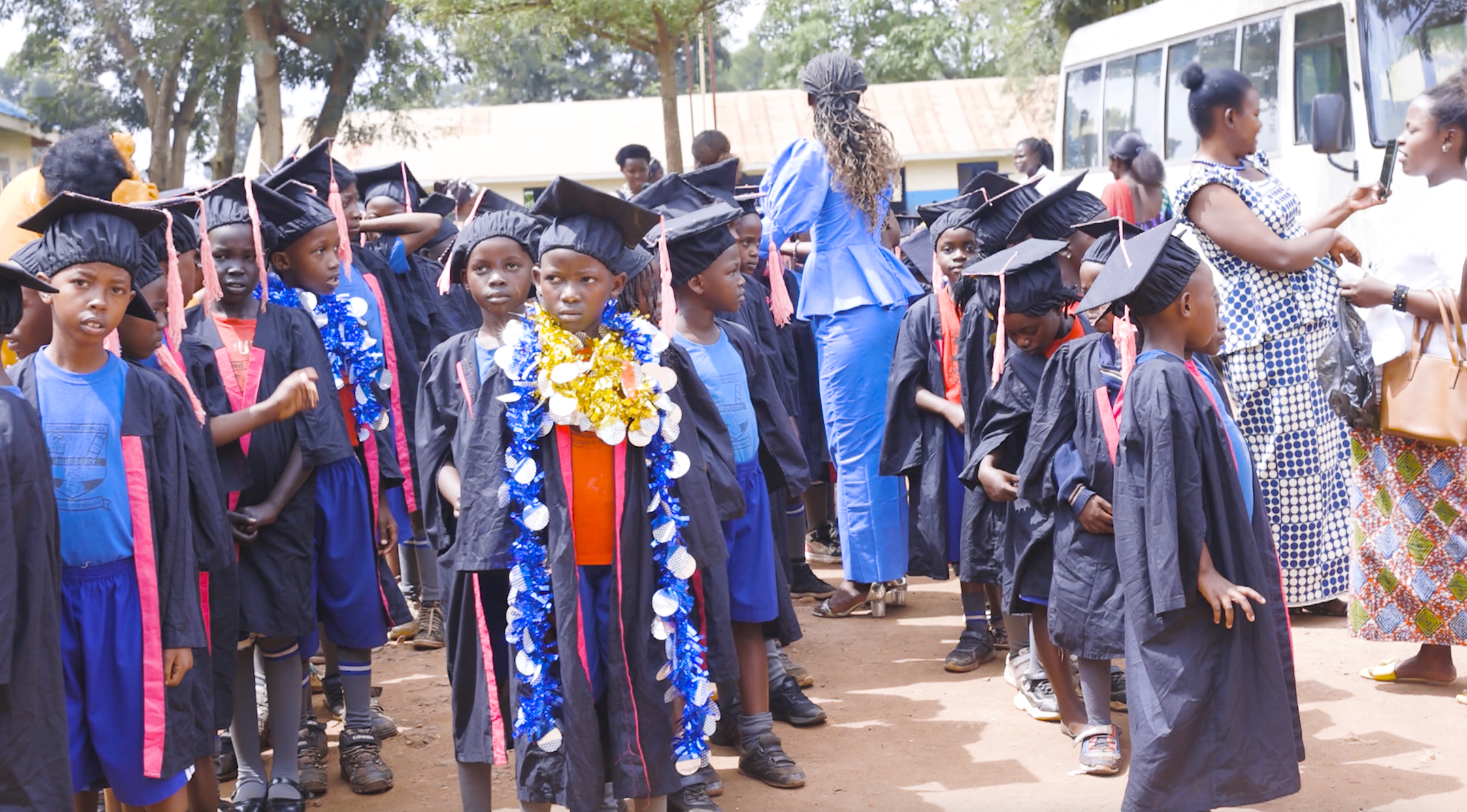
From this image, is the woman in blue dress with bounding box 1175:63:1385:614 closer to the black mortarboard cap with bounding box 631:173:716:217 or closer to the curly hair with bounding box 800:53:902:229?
the curly hair with bounding box 800:53:902:229

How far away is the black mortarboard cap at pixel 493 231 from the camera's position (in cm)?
506

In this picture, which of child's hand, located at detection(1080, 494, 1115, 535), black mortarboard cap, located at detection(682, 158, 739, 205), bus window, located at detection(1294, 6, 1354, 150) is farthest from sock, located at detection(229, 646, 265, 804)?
bus window, located at detection(1294, 6, 1354, 150)

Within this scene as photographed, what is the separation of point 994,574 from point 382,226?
3613mm

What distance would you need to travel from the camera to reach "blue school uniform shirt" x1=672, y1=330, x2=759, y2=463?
4.87m

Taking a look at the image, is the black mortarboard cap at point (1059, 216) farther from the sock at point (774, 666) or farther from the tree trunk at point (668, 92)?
the tree trunk at point (668, 92)

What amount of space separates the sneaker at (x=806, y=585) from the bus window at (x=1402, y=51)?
4.83 meters

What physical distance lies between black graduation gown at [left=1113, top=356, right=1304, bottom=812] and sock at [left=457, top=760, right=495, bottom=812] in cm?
181

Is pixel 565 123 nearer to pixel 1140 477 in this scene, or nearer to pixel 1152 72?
pixel 1152 72

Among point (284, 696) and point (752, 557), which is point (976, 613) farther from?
point (284, 696)

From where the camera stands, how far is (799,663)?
6340mm

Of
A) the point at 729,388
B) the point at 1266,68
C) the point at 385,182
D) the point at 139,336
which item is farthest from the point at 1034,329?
the point at 1266,68

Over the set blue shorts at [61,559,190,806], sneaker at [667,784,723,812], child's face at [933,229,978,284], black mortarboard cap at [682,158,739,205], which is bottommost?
sneaker at [667,784,723,812]

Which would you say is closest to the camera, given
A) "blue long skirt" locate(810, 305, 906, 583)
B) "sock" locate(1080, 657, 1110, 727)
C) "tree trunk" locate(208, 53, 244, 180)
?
"sock" locate(1080, 657, 1110, 727)

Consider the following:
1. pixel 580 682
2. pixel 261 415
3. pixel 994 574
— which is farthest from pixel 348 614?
pixel 994 574
